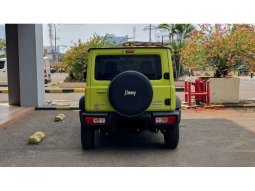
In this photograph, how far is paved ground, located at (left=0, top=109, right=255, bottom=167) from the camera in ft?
16.4

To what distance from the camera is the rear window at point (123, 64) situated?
5.51 m

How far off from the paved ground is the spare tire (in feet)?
2.76

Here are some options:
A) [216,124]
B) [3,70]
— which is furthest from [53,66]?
[216,124]

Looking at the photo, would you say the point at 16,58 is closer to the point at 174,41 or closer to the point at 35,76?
the point at 35,76

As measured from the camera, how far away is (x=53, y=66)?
54344 millimetres

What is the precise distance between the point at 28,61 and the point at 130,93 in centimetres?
635

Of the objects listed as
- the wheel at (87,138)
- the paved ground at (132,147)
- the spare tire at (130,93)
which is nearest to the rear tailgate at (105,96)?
the spare tire at (130,93)

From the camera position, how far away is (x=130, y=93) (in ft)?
16.3

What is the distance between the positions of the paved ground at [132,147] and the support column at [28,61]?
211cm

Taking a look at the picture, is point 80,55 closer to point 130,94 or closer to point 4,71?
point 4,71

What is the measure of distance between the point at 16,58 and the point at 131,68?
6.48 meters

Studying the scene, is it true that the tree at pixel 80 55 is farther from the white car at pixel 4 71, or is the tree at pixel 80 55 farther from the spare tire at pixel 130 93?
the spare tire at pixel 130 93

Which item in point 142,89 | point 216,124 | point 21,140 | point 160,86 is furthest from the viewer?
point 216,124

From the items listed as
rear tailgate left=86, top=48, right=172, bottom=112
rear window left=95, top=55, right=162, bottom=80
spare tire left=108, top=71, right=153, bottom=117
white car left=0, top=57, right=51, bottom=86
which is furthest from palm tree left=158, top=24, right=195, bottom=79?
spare tire left=108, top=71, right=153, bottom=117
